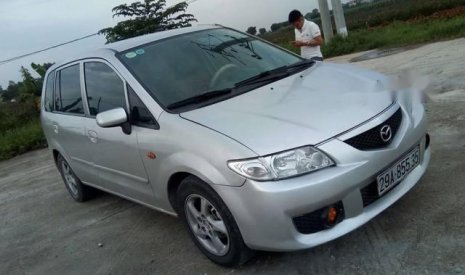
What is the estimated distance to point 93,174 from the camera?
4723 millimetres

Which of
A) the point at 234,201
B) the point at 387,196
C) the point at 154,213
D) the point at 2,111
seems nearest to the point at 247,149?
the point at 234,201

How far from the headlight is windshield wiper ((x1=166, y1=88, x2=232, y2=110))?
3.00 feet

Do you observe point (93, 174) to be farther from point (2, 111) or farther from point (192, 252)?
point (2, 111)

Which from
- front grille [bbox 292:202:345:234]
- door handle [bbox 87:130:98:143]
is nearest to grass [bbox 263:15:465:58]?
door handle [bbox 87:130:98:143]

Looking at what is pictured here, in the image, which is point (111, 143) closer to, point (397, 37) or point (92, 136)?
point (92, 136)

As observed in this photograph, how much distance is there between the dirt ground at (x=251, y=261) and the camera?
10.1 ft

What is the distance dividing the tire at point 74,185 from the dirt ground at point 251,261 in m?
0.11

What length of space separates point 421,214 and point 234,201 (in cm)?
143

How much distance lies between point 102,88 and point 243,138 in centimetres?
185

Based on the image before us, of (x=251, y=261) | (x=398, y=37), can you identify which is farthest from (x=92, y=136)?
(x=398, y=37)

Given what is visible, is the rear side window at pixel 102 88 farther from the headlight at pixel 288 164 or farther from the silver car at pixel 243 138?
the headlight at pixel 288 164

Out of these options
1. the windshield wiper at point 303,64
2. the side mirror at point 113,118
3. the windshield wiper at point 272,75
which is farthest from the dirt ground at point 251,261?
the side mirror at point 113,118

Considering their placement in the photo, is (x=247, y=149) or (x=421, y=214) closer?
(x=247, y=149)

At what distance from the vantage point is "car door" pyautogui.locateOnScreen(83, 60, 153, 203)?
387 centimetres
